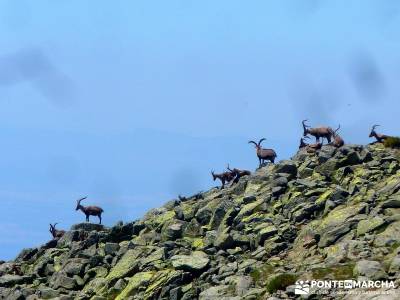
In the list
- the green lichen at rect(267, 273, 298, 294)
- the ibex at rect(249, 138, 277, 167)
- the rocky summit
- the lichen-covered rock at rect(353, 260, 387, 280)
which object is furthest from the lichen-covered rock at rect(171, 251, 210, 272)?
→ the ibex at rect(249, 138, 277, 167)

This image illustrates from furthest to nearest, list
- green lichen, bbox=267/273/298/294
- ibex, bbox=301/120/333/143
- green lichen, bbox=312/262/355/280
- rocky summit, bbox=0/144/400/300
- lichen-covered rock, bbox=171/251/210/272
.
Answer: ibex, bbox=301/120/333/143 → lichen-covered rock, bbox=171/251/210/272 → rocky summit, bbox=0/144/400/300 → green lichen, bbox=267/273/298/294 → green lichen, bbox=312/262/355/280

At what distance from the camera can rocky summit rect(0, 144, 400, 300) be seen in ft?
Result: 113

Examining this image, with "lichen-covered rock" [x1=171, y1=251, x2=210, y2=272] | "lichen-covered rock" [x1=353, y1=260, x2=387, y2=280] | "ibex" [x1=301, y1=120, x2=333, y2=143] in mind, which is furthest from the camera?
"ibex" [x1=301, y1=120, x2=333, y2=143]

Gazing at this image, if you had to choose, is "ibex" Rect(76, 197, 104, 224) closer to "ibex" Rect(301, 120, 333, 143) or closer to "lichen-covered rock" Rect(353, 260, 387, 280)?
"ibex" Rect(301, 120, 333, 143)

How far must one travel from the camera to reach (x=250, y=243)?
40906 mm

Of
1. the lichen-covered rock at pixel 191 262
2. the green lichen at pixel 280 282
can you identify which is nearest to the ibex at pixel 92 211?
the lichen-covered rock at pixel 191 262

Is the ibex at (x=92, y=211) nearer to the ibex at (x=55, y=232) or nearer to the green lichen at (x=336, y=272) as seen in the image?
the ibex at (x=55, y=232)

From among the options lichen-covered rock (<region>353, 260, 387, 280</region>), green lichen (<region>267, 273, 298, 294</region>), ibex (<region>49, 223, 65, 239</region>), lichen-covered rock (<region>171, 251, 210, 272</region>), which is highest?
ibex (<region>49, 223, 65, 239</region>)

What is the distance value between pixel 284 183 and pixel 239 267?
10785 mm

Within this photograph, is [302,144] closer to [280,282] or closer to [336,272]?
[280,282]

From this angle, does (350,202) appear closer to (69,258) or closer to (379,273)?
(379,273)

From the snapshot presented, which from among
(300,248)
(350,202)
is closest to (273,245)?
(300,248)

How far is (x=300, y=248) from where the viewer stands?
125ft

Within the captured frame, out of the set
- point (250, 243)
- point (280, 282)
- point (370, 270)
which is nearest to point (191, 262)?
point (250, 243)
